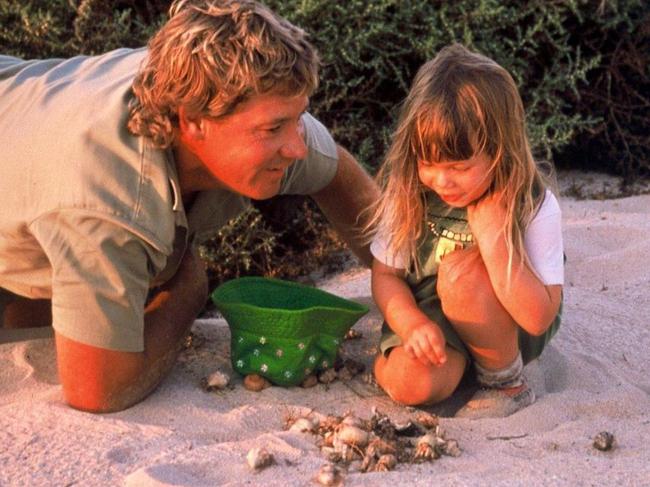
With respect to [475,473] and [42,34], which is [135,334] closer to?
[475,473]

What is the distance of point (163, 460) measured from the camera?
224 centimetres

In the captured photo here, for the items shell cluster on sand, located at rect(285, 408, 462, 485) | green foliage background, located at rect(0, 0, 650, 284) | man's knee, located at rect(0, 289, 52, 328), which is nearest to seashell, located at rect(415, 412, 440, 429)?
shell cluster on sand, located at rect(285, 408, 462, 485)

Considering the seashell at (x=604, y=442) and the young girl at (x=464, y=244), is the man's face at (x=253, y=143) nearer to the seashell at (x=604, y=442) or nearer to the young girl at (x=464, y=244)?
the young girl at (x=464, y=244)

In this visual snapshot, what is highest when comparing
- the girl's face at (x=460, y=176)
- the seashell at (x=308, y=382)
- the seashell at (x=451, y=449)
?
the girl's face at (x=460, y=176)

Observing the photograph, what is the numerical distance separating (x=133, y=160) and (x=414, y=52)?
2332mm

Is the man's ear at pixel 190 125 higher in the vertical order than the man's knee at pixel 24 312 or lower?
higher

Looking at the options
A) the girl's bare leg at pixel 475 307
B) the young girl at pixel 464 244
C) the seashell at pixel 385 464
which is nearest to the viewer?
the seashell at pixel 385 464

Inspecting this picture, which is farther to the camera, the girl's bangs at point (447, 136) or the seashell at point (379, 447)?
the girl's bangs at point (447, 136)

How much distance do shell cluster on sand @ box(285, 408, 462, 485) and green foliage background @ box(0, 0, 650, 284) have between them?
176cm

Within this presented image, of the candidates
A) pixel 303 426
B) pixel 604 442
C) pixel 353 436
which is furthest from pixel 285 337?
pixel 604 442

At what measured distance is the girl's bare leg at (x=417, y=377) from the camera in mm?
2646

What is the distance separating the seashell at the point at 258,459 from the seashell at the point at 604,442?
31.4 inches

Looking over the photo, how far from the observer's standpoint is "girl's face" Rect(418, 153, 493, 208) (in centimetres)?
248

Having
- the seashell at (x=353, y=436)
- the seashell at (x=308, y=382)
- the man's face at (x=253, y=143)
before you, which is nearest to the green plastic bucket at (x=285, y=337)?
the seashell at (x=308, y=382)
